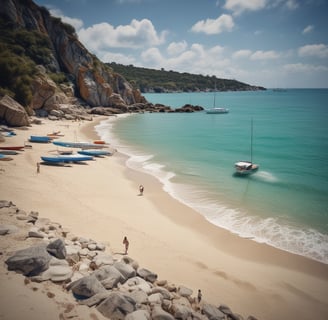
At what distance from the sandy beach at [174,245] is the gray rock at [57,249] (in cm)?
135

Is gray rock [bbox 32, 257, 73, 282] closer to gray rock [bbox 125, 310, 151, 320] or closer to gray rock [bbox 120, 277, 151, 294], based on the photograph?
gray rock [bbox 120, 277, 151, 294]

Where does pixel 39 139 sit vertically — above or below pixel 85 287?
above

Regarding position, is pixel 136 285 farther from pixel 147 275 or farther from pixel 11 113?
pixel 11 113

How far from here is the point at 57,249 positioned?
328 inches

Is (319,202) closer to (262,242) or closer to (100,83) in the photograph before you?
(262,242)

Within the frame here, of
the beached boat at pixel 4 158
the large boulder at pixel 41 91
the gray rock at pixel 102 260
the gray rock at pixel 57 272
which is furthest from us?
the large boulder at pixel 41 91

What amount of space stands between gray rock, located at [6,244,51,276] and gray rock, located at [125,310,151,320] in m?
3.10

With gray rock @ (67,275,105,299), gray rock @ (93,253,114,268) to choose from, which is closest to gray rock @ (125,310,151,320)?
gray rock @ (67,275,105,299)

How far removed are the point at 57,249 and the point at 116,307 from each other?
3201mm

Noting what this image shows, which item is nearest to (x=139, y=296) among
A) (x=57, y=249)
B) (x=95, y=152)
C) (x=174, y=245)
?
(x=57, y=249)

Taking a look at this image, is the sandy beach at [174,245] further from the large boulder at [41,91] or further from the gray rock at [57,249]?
the large boulder at [41,91]

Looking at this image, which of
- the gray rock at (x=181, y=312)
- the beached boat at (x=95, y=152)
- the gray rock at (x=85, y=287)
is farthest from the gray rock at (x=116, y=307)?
the beached boat at (x=95, y=152)

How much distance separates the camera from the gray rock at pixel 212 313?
7.31 m

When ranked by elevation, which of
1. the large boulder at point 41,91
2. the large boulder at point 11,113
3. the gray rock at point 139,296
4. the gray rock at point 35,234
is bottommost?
the gray rock at point 139,296
